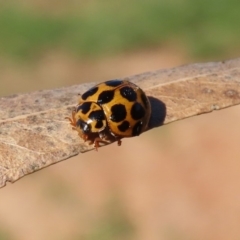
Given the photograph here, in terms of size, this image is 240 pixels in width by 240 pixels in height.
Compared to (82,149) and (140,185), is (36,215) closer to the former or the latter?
(140,185)

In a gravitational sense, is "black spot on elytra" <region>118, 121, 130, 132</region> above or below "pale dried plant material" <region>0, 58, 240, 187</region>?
below

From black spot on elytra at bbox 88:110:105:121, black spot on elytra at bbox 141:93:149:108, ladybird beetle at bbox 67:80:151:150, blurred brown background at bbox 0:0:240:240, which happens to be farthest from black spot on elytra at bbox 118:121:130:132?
blurred brown background at bbox 0:0:240:240

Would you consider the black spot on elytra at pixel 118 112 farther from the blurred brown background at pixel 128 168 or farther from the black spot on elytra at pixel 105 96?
the blurred brown background at pixel 128 168

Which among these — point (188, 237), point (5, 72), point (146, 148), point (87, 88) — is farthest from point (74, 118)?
point (5, 72)

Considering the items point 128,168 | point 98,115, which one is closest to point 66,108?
point 98,115

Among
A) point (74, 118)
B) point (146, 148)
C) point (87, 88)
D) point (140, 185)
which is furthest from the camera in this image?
point (146, 148)

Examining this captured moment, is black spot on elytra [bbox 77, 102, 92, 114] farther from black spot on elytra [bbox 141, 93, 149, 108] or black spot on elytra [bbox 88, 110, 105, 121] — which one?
black spot on elytra [bbox 141, 93, 149, 108]
